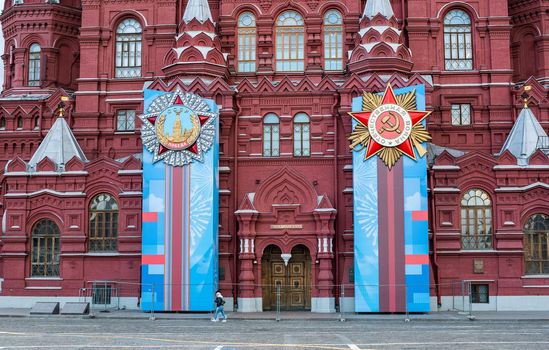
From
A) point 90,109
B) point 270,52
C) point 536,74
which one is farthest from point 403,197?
point 90,109

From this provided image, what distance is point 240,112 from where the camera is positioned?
43.7 metres

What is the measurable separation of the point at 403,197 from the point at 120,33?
65.9ft

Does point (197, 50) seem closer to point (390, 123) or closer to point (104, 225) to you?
point (104, 225)

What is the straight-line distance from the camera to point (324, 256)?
4106 cm

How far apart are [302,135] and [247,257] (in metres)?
7.37

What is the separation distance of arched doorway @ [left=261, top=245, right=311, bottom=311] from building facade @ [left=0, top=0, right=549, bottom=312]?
75 millimetres

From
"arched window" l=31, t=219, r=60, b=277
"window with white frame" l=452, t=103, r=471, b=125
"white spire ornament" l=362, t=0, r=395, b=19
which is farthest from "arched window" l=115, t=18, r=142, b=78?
"window with white frame" l=452, t=103, r=471, b=125

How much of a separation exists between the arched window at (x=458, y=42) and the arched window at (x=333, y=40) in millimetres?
6264

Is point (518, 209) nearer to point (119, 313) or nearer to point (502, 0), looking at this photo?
point (502, 0)

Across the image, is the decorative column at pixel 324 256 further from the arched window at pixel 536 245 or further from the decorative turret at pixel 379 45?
the arched window at pixel 536 245

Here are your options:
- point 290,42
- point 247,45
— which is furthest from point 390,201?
point 247,45

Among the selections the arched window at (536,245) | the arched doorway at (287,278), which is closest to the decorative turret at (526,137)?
the arched window at (536,245)

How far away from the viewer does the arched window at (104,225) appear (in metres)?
43.8

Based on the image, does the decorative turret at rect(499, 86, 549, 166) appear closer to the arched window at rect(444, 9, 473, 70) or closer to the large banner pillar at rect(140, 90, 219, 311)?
the arched window at rect(444, 9, 473, 70)
